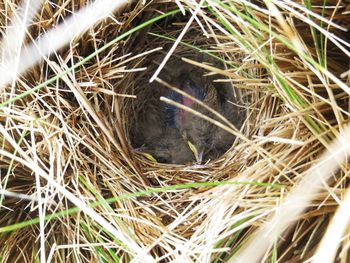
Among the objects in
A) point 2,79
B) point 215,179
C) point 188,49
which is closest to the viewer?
point 2,79

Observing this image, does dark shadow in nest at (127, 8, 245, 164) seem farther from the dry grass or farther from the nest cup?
the dry grass

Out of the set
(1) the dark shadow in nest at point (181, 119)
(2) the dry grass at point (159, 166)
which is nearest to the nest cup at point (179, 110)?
(1) the dark shadow in nest at point (181, 119)

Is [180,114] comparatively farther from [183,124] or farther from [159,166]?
[159,166]

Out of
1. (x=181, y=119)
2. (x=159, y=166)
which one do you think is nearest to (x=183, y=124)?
(x=181, y=119)

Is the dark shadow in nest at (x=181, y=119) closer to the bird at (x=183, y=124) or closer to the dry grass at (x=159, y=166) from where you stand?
the bird at (x=183, y=124)

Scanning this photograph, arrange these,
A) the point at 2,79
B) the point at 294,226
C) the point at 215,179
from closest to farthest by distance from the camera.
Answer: the point at 294,226 < the point at 2,79 < the point at 215,179

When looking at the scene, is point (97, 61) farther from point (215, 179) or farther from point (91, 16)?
point (215, 179)

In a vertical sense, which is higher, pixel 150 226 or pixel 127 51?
pixel 127 51

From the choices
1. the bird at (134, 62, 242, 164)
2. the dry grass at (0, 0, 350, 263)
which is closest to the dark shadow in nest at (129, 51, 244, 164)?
the bird at (134, 62, 242, 164)

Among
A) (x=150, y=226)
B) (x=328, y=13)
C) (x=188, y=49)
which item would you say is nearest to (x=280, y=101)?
(x=328, y=13)
